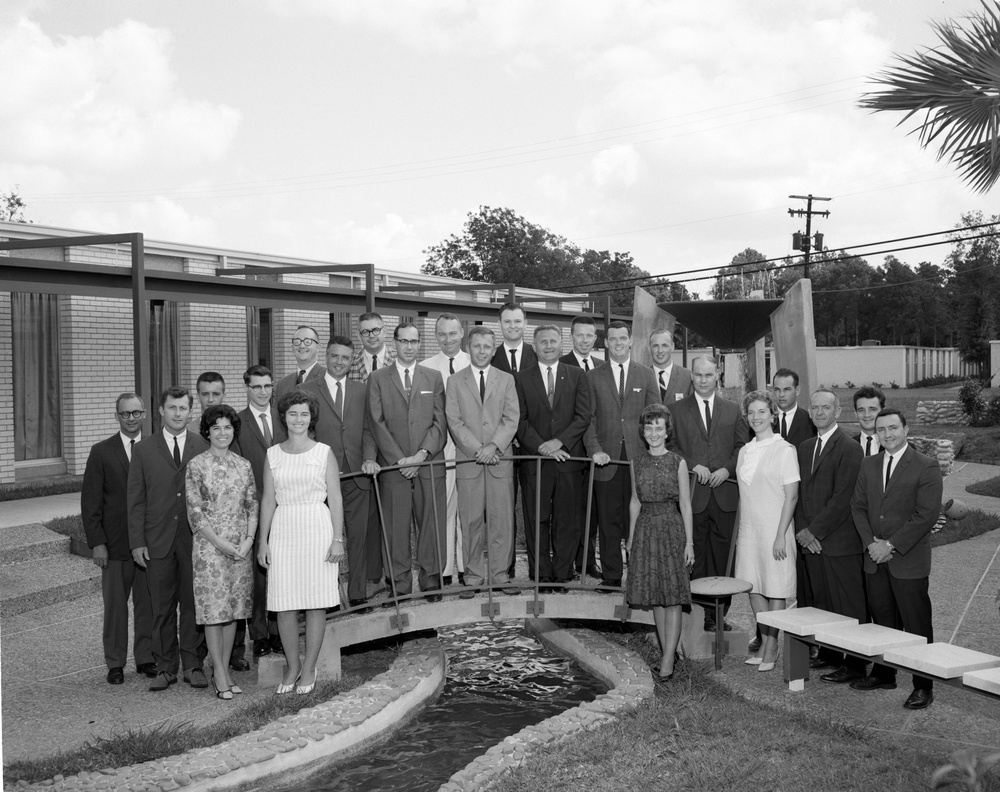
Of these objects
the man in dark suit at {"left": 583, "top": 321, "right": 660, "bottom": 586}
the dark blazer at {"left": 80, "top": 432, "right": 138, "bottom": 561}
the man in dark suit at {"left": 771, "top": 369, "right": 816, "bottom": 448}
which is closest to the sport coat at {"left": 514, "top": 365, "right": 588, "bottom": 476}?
the man in dark suit at {"left": 583, "top": 321, "right": 660, "bottom": 586}

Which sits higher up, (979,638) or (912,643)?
(912,643)

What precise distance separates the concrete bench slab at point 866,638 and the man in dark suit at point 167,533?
156 inches

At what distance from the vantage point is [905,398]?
41656mm

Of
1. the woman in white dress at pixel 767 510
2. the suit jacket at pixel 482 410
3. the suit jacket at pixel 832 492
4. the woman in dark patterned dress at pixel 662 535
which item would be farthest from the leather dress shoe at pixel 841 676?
the suit jacket at pixel 482 410

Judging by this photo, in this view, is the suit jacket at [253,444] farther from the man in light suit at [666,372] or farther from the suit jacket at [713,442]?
the man in light suit at [666,372]

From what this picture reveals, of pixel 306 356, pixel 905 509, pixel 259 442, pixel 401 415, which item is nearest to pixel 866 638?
pixel 905 509

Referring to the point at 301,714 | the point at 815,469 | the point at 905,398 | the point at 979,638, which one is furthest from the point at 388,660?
the point at 905,398

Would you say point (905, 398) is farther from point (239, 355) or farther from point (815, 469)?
point (815, 469)

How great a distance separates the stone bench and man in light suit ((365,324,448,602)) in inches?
92.9

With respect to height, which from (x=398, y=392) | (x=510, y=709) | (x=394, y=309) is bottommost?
(x=510, y=709)

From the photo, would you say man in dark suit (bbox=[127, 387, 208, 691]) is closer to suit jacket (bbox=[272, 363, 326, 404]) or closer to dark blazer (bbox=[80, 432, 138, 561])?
dark blazer (bbox=[80, 432, 138, 561])

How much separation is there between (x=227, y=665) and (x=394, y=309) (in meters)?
13.7

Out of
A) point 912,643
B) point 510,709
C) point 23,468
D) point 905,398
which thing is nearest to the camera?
point 912,643

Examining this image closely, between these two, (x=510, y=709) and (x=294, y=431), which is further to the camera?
(x=510, y=709)
